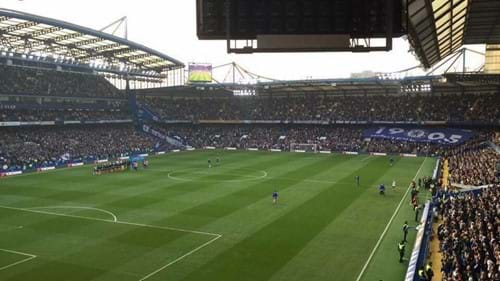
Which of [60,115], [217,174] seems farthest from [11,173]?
[217,174]

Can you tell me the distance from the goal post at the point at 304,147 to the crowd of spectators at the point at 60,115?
3006 cm

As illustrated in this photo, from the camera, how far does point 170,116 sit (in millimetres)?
85875

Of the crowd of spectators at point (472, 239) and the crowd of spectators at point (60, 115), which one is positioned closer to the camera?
the crowd of spectators at point (472, 239)

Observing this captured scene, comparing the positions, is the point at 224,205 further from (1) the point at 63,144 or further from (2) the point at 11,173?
(1) the point at 63,144

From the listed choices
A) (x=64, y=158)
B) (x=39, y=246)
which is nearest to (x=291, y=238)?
(x=39, y=246)

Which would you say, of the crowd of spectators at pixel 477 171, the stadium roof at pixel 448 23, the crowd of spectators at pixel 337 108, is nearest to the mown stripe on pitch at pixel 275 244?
the crowd of spectators at pixel 477 171

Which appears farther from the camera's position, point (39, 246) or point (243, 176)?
point (243, 176)

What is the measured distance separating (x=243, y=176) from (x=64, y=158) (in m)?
25.9

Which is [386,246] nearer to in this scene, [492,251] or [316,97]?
[492,251]

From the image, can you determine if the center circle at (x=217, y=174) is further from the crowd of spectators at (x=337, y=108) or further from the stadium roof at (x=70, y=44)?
the crowd of spectators at (x=337, y=108)

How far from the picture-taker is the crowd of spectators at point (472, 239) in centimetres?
1597

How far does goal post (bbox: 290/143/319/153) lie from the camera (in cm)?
6958

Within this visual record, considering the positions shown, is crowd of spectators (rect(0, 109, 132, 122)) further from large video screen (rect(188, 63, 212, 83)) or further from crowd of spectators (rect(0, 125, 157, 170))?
large video screen (rect(188, 63, 212, 83))

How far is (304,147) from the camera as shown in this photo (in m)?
70.7
